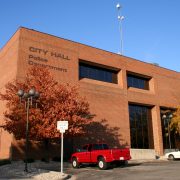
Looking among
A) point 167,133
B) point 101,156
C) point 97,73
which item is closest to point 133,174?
point 101,156

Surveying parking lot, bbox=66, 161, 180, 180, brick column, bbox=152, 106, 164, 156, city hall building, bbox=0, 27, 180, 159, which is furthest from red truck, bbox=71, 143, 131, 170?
brick column, bbox=152, 106, 164, 156

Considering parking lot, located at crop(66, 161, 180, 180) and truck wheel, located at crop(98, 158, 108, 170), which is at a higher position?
truck wheel, located at crop(98, 158, 108, 170)

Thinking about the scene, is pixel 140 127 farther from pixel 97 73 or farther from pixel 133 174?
pixel 133 174

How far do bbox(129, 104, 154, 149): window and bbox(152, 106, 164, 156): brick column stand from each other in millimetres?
523

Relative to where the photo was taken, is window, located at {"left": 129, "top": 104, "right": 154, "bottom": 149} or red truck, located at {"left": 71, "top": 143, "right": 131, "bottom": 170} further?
window, located at {"left": 129, "top": 104, "right": 154, "bottom": 149}

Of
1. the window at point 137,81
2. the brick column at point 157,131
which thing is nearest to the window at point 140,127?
the brick column at point 157,131

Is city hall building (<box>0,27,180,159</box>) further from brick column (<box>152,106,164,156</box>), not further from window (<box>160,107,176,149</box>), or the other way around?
window (<box>160,107,176,149</box>)

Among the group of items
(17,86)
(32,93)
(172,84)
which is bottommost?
(32,93)

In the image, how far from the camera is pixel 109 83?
35.2m

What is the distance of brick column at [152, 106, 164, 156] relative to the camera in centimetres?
3794

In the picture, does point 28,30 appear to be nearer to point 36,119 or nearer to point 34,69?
point 34,69

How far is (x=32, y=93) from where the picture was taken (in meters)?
17.5

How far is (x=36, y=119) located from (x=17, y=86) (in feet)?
12.1

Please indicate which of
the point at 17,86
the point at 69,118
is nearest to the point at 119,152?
the point at 69,118
